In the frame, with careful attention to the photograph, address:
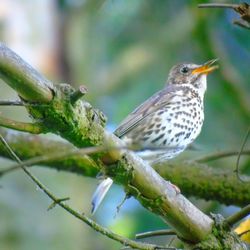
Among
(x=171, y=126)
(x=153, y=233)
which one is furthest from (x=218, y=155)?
(x=153, y=233)

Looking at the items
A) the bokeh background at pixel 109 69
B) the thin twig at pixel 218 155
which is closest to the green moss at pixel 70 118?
the thin twig at pixel 218 155

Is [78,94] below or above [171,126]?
above

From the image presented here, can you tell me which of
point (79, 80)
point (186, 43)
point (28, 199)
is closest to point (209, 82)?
point (186, 43)

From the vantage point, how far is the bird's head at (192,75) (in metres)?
5.98

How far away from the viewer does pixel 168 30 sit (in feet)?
28.2

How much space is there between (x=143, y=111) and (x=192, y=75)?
642mm

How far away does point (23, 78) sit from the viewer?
116 inches

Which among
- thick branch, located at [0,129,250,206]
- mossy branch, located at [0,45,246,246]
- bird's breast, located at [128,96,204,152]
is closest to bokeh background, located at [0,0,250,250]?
bird's breast, located at [128,96,204,152]

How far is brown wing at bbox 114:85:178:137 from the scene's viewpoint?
5379mm

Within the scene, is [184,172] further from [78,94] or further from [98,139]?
[78,94]

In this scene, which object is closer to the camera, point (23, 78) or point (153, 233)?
point (23, 78)

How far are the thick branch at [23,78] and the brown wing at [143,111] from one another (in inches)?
88.3

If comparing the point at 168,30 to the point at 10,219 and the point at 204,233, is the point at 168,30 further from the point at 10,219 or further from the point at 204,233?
the point at 204,233

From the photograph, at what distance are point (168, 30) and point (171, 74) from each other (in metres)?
2.38
